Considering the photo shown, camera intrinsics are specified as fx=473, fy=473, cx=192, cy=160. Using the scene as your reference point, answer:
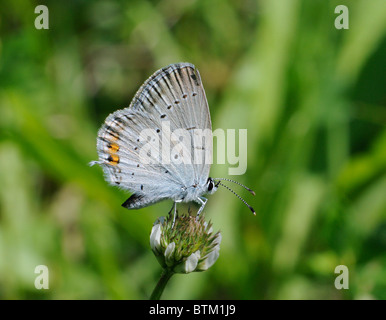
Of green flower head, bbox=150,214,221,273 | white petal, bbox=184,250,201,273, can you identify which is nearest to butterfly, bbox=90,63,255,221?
green flower head, bbox=150,214,221,273

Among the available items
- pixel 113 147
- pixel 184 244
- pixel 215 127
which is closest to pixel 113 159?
pixel 113 147

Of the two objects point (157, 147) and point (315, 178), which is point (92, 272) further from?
point (315, 178)

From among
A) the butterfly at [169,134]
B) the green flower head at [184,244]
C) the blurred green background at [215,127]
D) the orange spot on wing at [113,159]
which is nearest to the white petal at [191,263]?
Result: the green flower head at [184,244]

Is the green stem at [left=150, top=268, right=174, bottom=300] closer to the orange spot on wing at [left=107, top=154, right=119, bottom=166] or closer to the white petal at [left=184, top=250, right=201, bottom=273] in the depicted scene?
the white petal at [left=184, top=250, right=201, bottom=273]

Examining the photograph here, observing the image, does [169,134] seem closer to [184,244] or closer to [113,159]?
[113,159]

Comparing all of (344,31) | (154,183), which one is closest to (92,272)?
(154,183)

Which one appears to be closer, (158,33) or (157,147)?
(157,147)

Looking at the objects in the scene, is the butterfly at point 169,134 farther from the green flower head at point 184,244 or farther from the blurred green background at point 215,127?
the blurred green background at point 215,127
